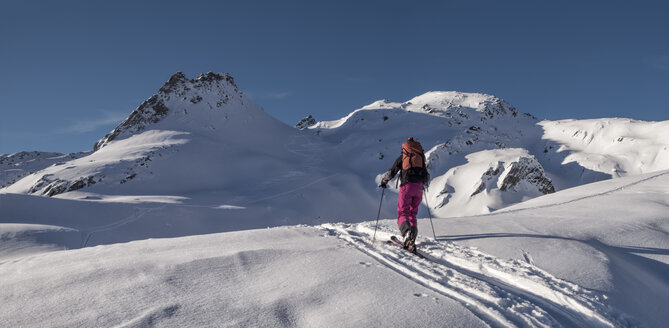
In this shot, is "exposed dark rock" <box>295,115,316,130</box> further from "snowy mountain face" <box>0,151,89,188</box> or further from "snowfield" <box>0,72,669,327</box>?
"snowfield" <box>0,72,669,327</box>

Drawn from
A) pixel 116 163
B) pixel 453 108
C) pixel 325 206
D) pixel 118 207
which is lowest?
pixel 325 206

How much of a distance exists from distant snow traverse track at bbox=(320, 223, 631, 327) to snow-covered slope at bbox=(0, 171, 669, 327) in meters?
0.02

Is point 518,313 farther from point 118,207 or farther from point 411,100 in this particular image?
point 411,100

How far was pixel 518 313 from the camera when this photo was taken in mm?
3307

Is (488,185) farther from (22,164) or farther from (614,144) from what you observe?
(22,164)

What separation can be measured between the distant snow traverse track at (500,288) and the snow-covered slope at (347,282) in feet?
0.05

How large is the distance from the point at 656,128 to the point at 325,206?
5650cm

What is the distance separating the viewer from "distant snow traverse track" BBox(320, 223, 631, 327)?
330 cm

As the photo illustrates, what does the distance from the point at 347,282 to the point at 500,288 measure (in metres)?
1.78

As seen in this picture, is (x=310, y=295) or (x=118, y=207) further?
(x=118, y=207)

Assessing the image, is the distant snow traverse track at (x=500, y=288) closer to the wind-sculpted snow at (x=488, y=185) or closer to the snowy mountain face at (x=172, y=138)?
the wind-sculpted snow at (x=488, y=185)

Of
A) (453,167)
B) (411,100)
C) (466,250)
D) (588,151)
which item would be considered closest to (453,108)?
(411,100)

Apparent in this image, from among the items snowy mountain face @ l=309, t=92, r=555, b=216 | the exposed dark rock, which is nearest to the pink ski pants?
snowy mountain face @ l=309, t=92, r=555, b=216

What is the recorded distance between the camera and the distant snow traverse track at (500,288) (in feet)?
10.8
